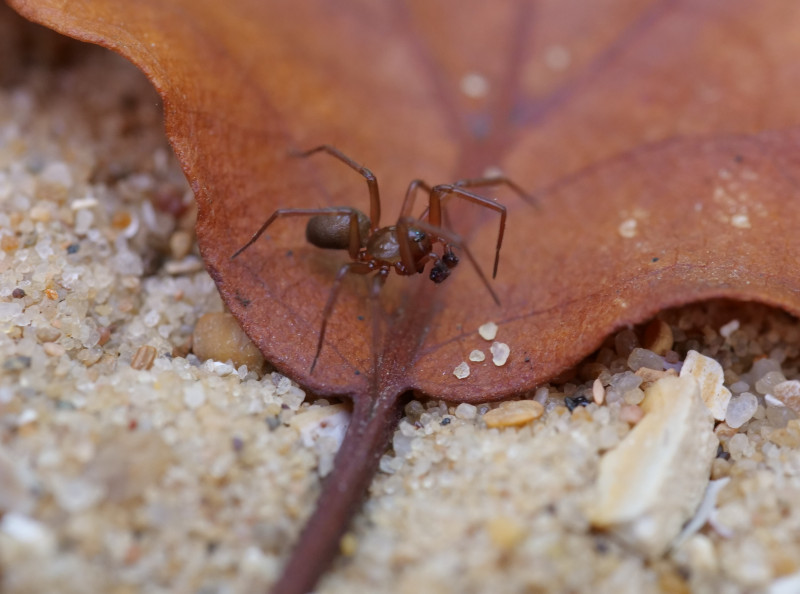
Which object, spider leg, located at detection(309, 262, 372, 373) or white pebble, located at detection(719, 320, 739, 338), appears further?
white pebble, located at detection(719, 320, 739, 338)

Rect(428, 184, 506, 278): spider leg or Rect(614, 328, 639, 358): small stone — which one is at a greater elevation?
Rect(428, 184, 506, 278): spider leg

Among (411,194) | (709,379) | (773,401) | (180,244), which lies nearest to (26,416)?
(180,244)

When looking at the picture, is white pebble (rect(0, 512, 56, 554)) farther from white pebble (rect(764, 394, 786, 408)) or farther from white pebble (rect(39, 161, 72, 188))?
white pebble (rect(764, 394, 786, 408))

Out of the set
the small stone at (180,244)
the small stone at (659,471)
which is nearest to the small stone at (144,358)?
the small stone at (180,244)

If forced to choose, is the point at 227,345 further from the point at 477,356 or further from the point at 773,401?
the point at 773,401

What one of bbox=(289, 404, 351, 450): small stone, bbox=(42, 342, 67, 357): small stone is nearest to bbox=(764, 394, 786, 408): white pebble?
→ bbox=(289, 404, 351, 450): small stone

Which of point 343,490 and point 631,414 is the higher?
point 631,414

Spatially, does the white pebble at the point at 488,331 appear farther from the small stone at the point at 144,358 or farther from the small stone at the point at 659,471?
the small stone at the point at 144,358
